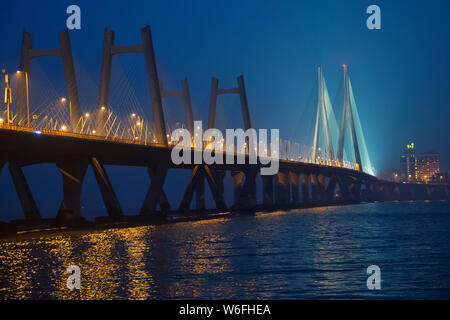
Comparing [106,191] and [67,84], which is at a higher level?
[67,84]

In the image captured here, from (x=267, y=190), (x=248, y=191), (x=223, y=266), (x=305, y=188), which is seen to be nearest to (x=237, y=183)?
(x=267, y=190)

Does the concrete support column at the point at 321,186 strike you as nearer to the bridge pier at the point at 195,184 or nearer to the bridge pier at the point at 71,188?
the bridge pier at the point at 195,184

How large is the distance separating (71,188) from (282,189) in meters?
66.5

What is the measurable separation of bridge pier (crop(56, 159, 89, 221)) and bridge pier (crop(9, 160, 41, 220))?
243 cm

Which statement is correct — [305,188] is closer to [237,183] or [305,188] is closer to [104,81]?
[237,183]

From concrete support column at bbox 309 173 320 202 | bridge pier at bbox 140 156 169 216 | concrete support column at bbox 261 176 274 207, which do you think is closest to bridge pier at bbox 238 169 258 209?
concrete support column at bbox 261 176 274 207

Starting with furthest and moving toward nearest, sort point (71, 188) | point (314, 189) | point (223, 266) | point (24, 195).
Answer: point (314, 189) < point (24, 195) < point (71, 188) < point (223, 266)

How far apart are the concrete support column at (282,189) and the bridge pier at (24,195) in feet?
215

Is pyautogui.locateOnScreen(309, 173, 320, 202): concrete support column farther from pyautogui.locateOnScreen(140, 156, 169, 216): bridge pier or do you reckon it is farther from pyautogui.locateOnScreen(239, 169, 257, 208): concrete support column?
pyautogui.locateOnScreen(140, 156, 169, 216): bridge pier

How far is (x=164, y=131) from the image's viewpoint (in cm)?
5806

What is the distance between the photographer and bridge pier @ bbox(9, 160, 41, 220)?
50531 millimetres

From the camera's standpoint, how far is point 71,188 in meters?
49.7

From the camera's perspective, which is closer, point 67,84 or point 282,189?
point 67,84
